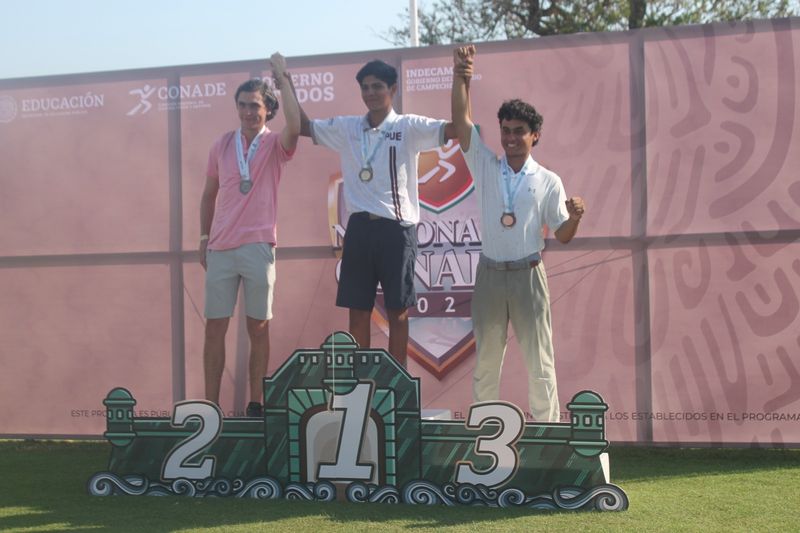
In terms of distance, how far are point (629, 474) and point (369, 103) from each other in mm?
2424

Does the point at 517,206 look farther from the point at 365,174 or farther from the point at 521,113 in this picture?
the point at 365,174

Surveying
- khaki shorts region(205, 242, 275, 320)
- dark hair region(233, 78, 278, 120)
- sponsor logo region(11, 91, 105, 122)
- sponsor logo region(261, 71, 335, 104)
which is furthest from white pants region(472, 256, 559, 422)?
sponsor logo region(11, 91, 105, 122)

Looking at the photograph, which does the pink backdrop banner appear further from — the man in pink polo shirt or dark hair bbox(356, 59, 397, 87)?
dark hair bbox(356, 59, 397, 87)

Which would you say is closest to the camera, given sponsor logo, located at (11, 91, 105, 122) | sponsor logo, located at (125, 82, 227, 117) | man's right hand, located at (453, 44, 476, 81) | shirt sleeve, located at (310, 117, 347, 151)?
man's right hand, located at (453, 44, 476, 81)

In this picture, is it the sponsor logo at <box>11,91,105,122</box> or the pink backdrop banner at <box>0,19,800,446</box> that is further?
the sponsor logo at <box>11,91,105,122</box>

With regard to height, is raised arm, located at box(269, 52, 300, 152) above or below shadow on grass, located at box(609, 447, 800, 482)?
above

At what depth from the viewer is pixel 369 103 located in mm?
4777

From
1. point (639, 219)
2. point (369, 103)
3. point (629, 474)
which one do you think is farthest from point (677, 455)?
point (369, 103)

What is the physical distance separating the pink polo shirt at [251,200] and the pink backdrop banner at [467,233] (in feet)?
2.86

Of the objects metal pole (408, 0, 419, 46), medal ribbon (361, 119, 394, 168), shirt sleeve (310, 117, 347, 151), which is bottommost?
medal ribbon (361, 119, 394, 168)

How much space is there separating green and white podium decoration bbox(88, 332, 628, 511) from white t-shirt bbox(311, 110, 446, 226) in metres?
0.68

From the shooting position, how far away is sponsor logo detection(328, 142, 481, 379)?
5.67 meters

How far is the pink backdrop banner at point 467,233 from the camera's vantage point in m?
5.41

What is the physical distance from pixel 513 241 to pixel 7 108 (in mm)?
3700
